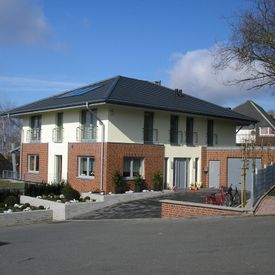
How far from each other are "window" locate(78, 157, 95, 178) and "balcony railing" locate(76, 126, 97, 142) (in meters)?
1.14

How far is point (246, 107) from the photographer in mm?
68812

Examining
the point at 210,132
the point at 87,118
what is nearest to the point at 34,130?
the point at 87,118

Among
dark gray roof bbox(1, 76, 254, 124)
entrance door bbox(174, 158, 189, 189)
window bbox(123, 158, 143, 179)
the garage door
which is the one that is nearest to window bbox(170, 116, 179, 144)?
dark gray roof bbox(1, 76, 254, 124)

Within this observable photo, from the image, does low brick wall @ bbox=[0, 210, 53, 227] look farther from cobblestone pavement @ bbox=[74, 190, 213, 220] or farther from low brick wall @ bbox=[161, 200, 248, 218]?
low brick wall @ bbox=[161, 200, 248, 218]

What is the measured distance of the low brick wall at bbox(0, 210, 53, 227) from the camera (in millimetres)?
21797

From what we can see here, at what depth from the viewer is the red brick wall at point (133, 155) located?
2888 cm

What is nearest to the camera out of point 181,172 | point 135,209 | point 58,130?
point 135,209

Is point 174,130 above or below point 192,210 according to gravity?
above

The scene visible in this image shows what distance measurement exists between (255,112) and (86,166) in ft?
136

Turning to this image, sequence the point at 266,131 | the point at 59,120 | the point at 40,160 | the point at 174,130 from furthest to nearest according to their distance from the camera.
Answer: the point at 266,131, the point at 40,160, the point at 59,120, the point at 174,130

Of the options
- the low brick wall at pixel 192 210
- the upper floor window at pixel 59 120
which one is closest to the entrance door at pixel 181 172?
the upper floor window at pixel 59 120

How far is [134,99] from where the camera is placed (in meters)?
30.0

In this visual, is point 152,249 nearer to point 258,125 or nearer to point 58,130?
point 58,130

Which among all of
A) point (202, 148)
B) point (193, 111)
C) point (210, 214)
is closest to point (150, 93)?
point (193, 111)
